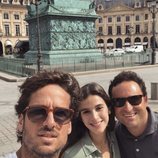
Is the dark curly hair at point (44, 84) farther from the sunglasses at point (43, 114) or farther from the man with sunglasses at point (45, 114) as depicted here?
the sunglasses at point (43, 114)

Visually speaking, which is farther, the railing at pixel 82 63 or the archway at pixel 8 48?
the archway at pixel 8 48

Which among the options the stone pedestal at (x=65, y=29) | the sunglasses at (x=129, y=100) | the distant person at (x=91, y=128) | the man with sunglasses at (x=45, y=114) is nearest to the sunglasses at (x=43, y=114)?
the man with sunglasses at (x=45, y=114)

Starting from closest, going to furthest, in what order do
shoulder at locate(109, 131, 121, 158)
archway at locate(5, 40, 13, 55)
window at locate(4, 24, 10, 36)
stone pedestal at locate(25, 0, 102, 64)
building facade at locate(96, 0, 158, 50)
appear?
shoulder at locate(109, 131, 121, 158)
stone pedestal at locate(25, 0, 102, 64)
archway at locate(5, 40, 13, 55)
window at locate(4, 24, 10, 36)
building facade at locate(96, 0, 158, 50)

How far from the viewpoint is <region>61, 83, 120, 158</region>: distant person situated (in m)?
2.88

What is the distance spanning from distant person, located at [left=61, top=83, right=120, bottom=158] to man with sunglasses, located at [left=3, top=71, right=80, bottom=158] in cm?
66

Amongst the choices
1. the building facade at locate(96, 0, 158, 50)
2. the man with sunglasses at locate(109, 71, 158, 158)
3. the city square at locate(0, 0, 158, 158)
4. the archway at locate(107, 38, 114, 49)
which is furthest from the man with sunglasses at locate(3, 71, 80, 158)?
the archway at locate(107, 38, 114, 49)

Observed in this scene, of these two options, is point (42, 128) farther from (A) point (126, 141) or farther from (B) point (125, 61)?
(B) point (125, 61)

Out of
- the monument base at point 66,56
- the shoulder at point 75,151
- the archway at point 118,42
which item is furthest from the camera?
the archway at point 118,42

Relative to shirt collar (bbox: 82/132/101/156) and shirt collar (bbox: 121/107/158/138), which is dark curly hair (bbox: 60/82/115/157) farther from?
shirt collar (bbox: 121/107/158/138)

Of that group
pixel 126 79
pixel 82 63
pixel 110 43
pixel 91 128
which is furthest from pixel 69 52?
pixel 110 43

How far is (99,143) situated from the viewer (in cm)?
302

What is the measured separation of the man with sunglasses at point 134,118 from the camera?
305 centimetres

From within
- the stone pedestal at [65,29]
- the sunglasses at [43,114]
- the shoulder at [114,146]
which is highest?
the stone pedestal at [65,29]

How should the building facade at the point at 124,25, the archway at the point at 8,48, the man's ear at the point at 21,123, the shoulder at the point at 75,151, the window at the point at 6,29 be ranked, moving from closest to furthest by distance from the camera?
the man's ear at the point at 21,123
the shoulder at the point at 75,151
the archway at the point at 8,48
the window at the point at 6,29
the building facade at the point at 124,25
